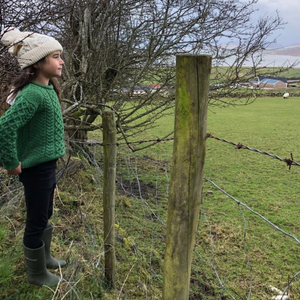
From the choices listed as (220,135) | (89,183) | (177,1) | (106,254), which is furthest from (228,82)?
(220,135)

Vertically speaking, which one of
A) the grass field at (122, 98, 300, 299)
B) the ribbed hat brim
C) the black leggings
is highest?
the ribbed hat brim

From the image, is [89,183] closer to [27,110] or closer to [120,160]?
[120,160]

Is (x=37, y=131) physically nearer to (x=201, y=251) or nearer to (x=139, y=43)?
(x=201, y=251)

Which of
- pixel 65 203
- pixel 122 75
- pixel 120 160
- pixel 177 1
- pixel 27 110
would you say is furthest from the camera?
pixel 120 160

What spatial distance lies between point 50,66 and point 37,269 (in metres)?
1.24

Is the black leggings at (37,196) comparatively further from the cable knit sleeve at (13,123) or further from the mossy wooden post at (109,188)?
the mossy wooden post at (109,188)

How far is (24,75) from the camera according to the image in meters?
1.84

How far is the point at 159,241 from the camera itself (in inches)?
133

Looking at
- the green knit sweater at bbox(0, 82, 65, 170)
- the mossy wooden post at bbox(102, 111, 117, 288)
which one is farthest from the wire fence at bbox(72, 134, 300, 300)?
the green knit sweater at bbox(0, 82, 65, 170)

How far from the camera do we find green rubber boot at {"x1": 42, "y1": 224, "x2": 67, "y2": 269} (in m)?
2.17

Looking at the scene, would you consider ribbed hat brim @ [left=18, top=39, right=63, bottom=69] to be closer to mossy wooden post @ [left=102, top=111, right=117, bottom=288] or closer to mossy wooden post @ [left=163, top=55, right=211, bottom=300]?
mossy wooden post @ [left=102, top=111, right=117, bottom=288]

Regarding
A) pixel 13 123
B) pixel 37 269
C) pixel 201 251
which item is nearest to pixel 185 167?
pixel 13 123

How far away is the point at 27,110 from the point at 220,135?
9320 millimetres

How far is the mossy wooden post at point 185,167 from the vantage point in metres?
1.19
